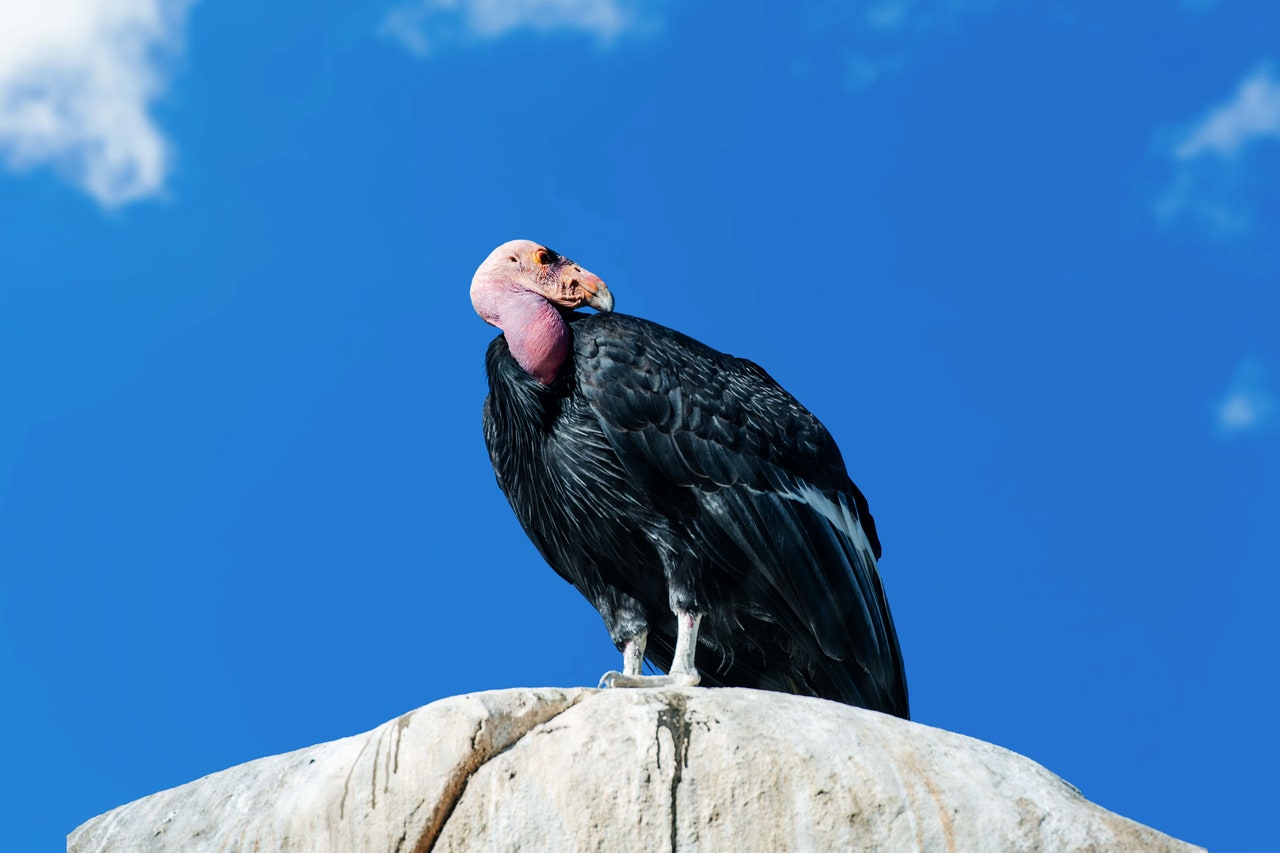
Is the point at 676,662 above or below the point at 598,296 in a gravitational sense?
below

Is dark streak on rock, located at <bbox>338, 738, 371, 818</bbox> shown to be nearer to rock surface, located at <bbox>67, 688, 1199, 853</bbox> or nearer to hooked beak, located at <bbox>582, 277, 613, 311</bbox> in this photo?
rock surface, located at <bbox>67, 688, 1199, 853</bbox>

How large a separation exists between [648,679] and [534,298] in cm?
226

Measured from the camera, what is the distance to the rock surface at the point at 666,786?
22.4 feet

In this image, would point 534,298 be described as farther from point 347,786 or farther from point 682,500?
point 347,786

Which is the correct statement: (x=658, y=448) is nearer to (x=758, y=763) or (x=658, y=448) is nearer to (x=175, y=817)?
(x=758, y=763)

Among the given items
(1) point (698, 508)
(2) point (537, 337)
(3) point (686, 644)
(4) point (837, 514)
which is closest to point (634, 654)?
(3) point (686, 644)

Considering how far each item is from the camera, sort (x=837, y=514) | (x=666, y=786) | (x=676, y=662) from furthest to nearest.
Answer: (x=837, y=514), (x=676, y=662), (x=666, y=786)

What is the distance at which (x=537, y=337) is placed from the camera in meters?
8.71

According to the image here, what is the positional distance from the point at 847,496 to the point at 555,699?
259cm

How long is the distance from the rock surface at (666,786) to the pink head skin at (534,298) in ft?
6.91

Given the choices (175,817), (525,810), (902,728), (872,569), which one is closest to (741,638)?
(872,569)

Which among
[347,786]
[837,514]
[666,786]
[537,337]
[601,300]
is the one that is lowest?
[347,786]

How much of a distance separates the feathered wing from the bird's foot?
0.67 m

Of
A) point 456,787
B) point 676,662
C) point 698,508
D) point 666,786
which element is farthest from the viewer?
point 698,508
